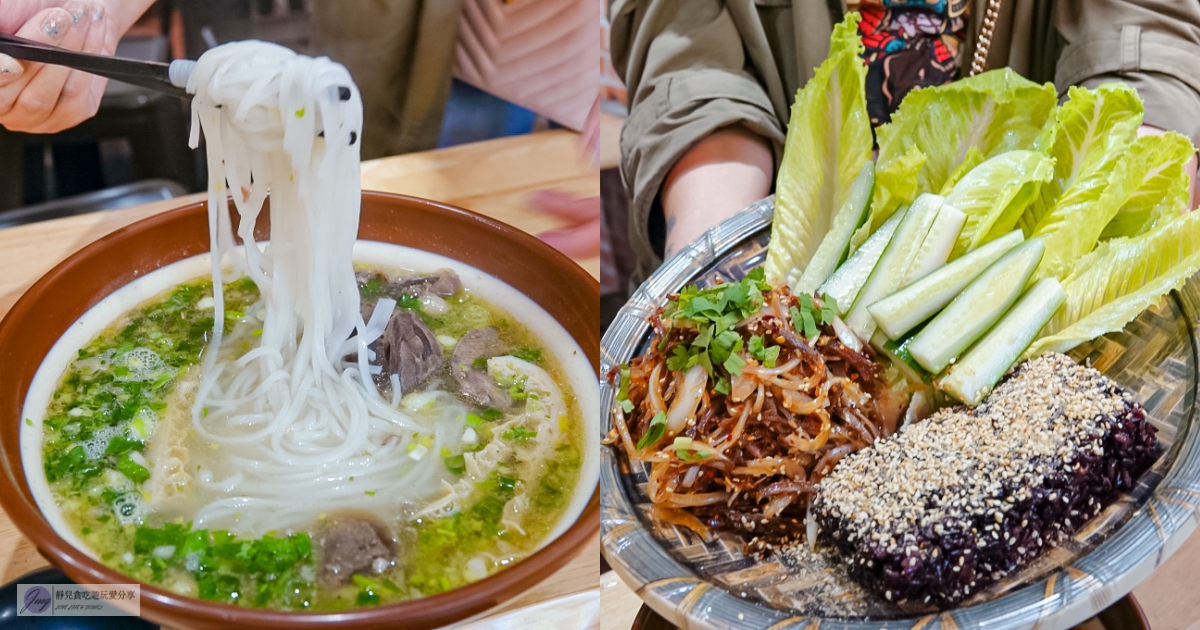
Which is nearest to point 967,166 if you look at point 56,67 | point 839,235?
point 839,235

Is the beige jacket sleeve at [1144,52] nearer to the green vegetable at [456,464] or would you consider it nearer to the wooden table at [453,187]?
the wooden table at [453,187]

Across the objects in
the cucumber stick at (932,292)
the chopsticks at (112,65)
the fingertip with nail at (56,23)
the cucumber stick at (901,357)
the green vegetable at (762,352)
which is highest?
the fingertip with nail at (56,23)

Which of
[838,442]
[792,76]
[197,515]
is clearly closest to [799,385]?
[838,442]

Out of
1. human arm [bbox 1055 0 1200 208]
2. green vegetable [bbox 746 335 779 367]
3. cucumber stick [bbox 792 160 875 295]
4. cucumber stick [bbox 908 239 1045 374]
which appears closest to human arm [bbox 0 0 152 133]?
green vegetable [bbox 746 335 779 367]

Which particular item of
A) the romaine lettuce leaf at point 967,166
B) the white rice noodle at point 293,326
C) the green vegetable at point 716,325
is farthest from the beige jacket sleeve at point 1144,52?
the white rice noodle at point 293,326

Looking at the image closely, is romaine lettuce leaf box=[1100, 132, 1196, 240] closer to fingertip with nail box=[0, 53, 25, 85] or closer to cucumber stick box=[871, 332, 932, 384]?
cucumber stick box=[871, 332, 932, 384]

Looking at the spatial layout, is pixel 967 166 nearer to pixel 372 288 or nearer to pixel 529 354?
pixel 529 354
